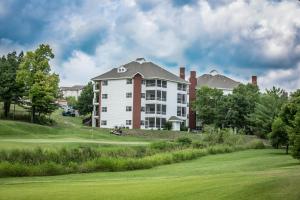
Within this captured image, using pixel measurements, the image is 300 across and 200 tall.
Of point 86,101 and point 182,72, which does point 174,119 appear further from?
point 86,101

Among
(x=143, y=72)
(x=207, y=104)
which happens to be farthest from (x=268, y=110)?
(x=143, y=72)

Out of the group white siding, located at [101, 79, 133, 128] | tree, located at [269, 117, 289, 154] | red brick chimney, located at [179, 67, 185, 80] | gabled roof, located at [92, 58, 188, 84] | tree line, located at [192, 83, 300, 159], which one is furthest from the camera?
red brick chimney, located at [179, 67, 185, 80]

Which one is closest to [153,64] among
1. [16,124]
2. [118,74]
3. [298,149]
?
[118,74]

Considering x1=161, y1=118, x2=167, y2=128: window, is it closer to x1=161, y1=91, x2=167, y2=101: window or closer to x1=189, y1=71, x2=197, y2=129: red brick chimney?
x1=161, y1=91, x2=167, y2=101: window

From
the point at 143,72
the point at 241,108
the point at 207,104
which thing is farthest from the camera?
the point at 143,72

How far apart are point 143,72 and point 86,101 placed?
69.3 feet

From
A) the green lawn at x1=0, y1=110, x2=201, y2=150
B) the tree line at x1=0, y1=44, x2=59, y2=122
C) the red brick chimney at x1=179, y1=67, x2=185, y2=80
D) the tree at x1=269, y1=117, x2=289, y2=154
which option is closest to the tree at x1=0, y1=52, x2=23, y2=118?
the tree line at x1=0, y1=44, x2=59, y2=122

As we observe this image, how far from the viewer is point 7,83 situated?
253 ft

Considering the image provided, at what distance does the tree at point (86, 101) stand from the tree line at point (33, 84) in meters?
29.3

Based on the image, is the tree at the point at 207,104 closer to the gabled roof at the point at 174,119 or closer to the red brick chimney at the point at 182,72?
the gabled roof at the point at 174,119

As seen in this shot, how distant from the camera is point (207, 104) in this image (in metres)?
92.6

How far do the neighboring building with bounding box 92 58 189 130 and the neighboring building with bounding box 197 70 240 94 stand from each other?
56.8 ft

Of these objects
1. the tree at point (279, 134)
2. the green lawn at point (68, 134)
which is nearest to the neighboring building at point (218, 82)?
the green lawn at point (68, 134)

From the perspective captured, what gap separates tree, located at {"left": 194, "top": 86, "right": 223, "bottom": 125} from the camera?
9050cm
